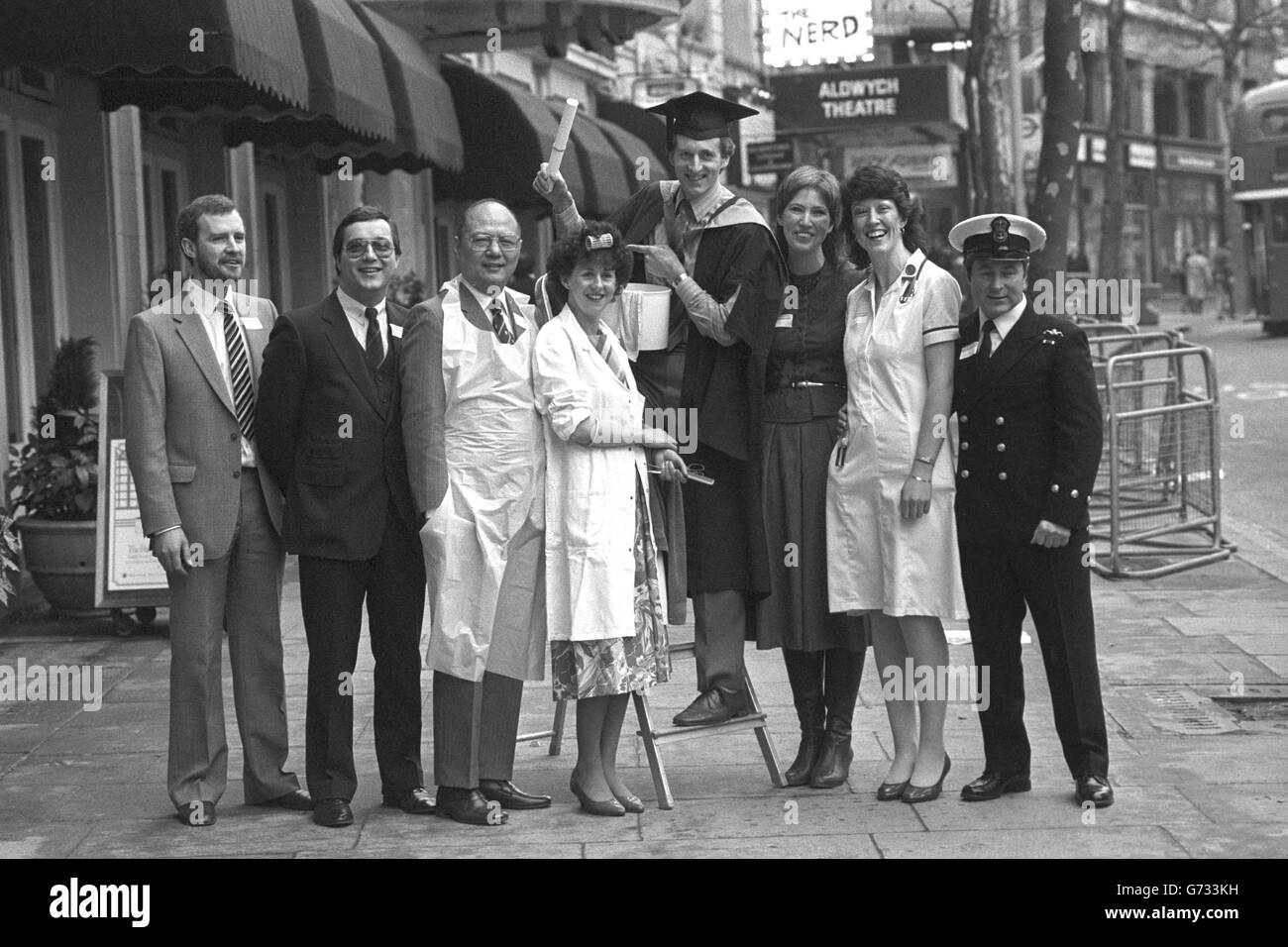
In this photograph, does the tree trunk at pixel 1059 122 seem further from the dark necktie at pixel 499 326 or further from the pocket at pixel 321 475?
the pocket at pixel 321 475

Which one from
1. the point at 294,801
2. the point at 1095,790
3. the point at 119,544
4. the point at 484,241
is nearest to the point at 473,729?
the point at 294,801

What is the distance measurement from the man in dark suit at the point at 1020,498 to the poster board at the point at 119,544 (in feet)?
15.9

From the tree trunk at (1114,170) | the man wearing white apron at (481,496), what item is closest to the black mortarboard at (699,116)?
the man wearing white apron at (481,496)

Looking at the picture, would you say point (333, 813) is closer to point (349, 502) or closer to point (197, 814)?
point (197, 814)

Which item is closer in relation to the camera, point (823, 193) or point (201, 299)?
point (201, 299)

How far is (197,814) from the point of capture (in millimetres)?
6016

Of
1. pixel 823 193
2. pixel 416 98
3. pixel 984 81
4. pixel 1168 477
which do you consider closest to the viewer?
pixel 823 193

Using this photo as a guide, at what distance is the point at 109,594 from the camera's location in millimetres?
9500

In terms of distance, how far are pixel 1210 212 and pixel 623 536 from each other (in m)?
59.5

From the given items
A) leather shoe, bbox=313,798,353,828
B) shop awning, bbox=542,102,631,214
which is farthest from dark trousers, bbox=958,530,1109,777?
shop awning, bbox=542,102,631,214

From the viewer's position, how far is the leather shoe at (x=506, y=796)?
6.17 m

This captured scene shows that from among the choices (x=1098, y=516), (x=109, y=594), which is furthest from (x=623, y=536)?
(x=1098, y=516)

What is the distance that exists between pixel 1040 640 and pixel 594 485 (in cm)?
155

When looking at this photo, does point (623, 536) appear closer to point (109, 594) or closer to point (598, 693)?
point (598, 693)
